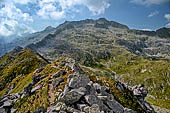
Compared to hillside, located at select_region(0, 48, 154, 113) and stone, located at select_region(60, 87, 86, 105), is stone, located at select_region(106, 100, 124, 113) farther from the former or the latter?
stone, located at select_region(60, 87, 86, 105)

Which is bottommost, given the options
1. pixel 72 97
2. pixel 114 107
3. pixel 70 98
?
pixel 114 107

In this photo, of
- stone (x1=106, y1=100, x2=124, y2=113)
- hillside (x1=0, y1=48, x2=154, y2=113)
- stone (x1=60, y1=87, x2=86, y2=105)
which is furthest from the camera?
stone (x1=106, y1=100, x2=124, y2=113)

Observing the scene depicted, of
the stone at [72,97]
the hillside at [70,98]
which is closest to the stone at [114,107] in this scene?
the hillside at [70,98]

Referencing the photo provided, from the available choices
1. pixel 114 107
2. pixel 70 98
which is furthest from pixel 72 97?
pixel 114 107

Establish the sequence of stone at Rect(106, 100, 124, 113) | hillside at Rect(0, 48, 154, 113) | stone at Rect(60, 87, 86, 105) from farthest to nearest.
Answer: stone at Rect(106, 100, 124, 113) → stone at Rect(60, 87, 86, 105) → hillside at Rect(0, 48, 154, 113)

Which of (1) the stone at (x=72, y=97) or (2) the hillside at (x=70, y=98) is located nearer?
(2) the hillside at (x=70, y=98)

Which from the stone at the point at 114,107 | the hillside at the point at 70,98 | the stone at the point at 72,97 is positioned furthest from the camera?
the stone at the point at 114,107

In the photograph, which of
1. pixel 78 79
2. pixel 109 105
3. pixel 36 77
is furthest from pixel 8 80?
pixel 109 105

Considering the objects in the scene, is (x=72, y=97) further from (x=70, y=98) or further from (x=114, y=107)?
(x=114, y=107)

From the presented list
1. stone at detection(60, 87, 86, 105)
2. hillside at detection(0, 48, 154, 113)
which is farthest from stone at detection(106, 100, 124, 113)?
stone at detection(60, 87, 86, 105)

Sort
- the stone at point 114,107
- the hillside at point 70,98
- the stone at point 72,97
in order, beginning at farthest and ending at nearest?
the stone at point 114,107 → the stone at point 72,97 → the hillside at point 70,98

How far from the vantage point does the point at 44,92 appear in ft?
133

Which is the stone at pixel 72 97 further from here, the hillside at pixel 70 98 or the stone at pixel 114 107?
the stone at pixel 114 107

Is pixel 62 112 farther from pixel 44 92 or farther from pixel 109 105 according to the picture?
pixel 44 92
